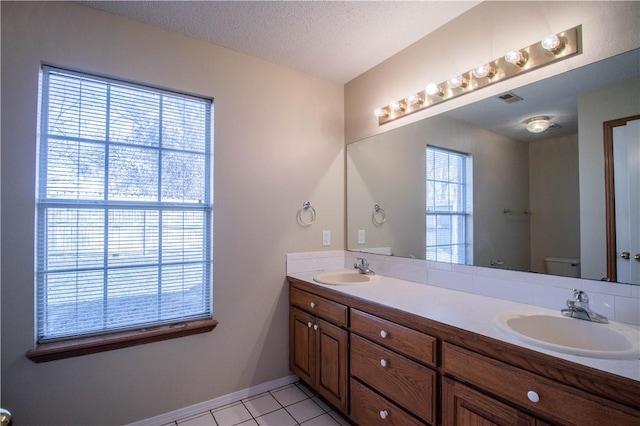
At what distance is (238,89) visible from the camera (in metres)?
2.22

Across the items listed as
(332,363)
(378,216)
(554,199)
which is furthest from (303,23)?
(332,363)

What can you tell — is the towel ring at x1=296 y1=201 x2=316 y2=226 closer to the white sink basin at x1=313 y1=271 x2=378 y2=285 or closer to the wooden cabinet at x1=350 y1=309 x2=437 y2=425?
the white sink basin at x1=313 y1=271 x2=378 y2=285

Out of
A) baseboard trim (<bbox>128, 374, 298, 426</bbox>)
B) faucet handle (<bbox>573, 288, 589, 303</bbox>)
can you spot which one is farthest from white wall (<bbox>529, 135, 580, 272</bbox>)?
baseboard trim (<bbox>128, 374, 298, 426</bbox>)

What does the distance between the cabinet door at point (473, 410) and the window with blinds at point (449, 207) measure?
79 centimetres

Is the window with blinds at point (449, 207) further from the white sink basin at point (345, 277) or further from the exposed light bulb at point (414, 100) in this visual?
the white sink basin at point (345, 277)

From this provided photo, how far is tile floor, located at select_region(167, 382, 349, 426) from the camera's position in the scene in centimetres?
190

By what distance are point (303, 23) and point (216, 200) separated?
127 cm

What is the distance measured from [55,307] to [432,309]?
6.59ft

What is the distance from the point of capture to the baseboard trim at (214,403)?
6.20 feet

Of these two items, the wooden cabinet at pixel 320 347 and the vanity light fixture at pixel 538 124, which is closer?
the vanity light fixture at pixel 538 124

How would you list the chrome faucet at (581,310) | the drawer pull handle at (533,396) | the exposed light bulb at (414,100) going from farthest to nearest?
the exposed light bulb at (414,100)
the chrome faucet at (581,310)
the drawer pull handle at (533,396)

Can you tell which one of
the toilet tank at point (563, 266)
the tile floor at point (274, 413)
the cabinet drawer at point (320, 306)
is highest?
the toilet tank at point (563, 266)

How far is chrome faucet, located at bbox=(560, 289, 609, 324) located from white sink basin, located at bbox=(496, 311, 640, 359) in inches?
0.8

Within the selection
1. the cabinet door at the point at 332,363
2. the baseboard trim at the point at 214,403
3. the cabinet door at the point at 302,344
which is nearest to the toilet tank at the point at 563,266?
the cabinet door at the point at 332,363
